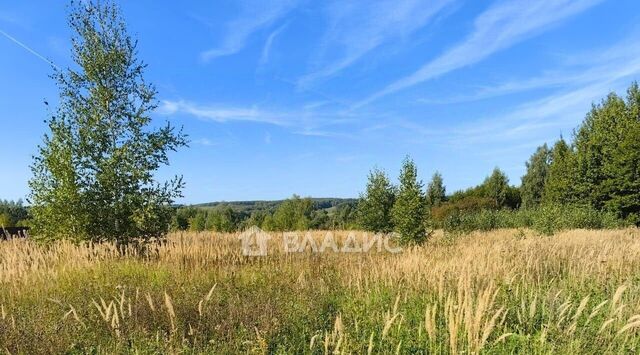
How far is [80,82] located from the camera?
1107cm

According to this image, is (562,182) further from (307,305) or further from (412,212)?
(307,305)

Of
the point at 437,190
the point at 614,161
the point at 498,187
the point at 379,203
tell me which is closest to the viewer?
the point at 379,203

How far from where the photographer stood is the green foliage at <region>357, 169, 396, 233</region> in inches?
825

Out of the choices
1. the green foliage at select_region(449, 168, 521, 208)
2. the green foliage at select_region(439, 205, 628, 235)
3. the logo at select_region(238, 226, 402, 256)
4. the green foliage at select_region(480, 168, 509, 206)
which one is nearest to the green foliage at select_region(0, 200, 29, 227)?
the logo at select_region(238, 226, 402, 256)

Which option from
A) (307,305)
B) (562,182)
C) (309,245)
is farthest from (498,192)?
(307,305)

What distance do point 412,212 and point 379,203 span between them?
22.1ft

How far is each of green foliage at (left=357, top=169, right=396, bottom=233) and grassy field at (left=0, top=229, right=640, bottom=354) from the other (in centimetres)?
1141

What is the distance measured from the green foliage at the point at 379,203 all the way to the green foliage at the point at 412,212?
6051mm

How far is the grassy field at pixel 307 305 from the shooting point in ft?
13.1

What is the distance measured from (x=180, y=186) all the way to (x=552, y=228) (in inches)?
802

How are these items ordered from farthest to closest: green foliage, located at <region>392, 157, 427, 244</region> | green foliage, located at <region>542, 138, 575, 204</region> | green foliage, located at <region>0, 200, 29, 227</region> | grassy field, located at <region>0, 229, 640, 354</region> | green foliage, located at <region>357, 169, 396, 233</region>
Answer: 1. green foliage, located at <region>542, 138, 575, 204</region>
2. green foliage, located at <region>0, 200, 29, 227</region>
3. green foliage, located at <region>357, 169, 396, 233</region>
4. green foliage, located at <region>392, 157, 427, 244</region>
5. grassy field, located at <region>0, 229, 640, 354</region>

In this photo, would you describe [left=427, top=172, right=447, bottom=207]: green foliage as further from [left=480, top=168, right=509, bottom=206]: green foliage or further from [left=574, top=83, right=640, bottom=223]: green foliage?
[left=574, top=83, right=640, bottom=223]: green foliage

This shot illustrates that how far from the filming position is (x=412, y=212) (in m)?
14.4

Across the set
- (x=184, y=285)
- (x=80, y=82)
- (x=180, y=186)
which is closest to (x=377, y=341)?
(x=184, y=285)
